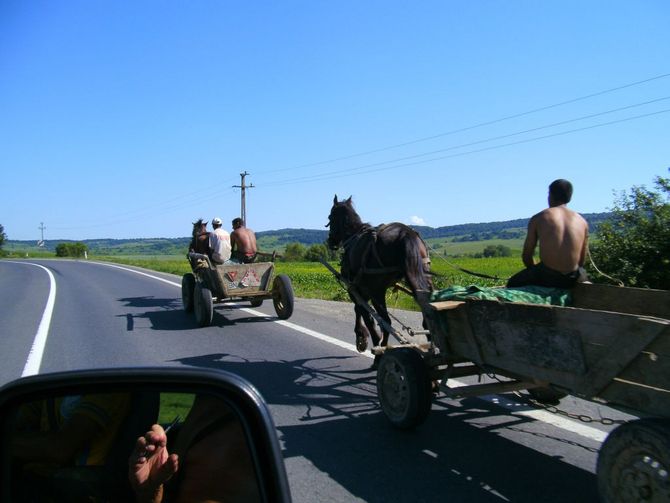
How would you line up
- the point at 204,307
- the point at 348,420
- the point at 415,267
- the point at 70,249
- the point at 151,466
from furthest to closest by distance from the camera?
1. the point at 70,249
2. the point at 204,307
3. the point at 415,267
4. the point at 348,420
5. the point at 151,466

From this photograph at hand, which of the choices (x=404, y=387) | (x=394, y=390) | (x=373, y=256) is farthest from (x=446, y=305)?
(x=373, y=256)

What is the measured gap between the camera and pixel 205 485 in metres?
1.75

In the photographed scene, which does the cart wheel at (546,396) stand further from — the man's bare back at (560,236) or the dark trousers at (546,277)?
the man's bare back at (560,236)

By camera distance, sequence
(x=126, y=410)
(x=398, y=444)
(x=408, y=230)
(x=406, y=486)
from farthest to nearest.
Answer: (x=408, y=230) < (x=398, y=444) < (x=406, y=486) < (x=126, y=410)

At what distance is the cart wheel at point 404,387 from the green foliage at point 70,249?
269 feet

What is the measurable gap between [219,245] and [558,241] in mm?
8027

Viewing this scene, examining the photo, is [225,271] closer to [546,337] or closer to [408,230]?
[408,230]

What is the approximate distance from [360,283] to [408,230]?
3.06 ft

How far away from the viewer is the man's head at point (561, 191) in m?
4.78

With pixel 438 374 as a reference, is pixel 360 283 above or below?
above

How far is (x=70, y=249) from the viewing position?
80.3 metres

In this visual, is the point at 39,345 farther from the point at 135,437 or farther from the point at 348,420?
the point at 135,437

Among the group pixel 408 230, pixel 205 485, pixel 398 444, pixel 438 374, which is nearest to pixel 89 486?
pixel 205 485

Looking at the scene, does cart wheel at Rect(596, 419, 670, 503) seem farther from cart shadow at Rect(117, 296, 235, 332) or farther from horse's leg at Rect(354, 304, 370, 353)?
cart shadow at Rect(117, 296, 235, 332)
